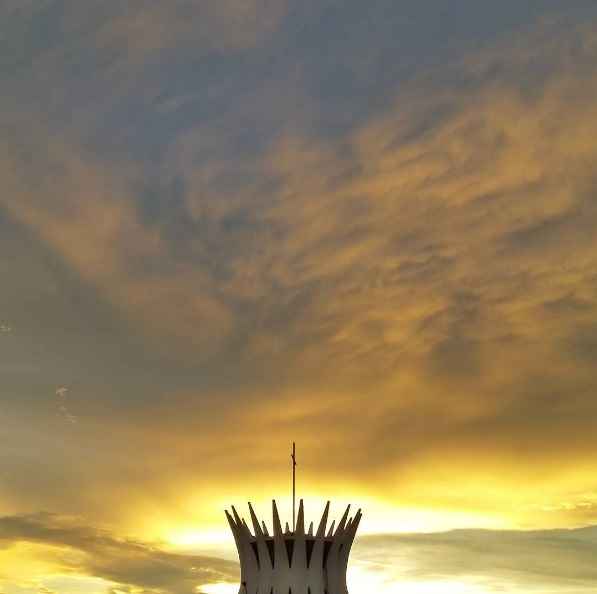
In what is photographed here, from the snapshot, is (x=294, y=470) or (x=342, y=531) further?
(x=294, y=470)

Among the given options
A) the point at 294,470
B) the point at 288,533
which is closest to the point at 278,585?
the point at 288,533

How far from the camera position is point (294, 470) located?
354 feet

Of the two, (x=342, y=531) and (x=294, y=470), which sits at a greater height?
(x=294, y=470)

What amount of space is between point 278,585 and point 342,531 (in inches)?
280

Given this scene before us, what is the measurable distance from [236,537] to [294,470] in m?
11.5

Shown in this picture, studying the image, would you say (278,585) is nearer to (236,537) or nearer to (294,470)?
(236,537)

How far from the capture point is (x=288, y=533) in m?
96.9

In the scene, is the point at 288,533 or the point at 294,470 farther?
the point at 294,470

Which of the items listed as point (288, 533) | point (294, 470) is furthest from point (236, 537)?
point (294, 470)

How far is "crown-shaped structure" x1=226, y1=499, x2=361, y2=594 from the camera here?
94.9 metres

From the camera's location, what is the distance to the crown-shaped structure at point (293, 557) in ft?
311

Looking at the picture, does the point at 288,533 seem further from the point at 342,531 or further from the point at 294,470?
the point at 294,470

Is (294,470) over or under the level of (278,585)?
over

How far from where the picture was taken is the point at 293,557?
95.3 meters
